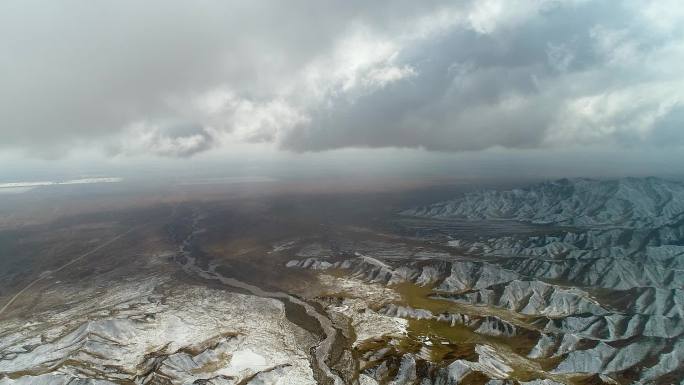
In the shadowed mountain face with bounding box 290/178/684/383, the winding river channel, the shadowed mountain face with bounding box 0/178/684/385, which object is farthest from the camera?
the shadowed mountain face with bounding box 290/178/684/383

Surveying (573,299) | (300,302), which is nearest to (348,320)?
(300,302)

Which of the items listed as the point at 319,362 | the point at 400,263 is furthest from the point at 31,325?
the point at 400,263

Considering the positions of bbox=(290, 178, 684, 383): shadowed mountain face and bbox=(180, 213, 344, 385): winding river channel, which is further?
bbox=(290, 178, 684, 383): shadowed mountain face

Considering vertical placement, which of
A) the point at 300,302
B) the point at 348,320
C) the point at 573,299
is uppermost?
the point at 300,302

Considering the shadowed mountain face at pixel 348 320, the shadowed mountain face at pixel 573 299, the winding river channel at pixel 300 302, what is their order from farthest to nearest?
the shadowed mountain face at pixel 573 299
the winding river channel at pixel 300 302
the shadowed mountain face at pixel 348 320

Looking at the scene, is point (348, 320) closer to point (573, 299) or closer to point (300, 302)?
point (300, 302)

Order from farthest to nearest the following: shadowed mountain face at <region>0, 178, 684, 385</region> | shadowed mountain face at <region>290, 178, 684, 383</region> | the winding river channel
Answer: shadowed mountain face at <region>290, 178, 684, 383</region> → the winding river channel → shadowed mountain face at <region>0, 178, 684, 385</region>

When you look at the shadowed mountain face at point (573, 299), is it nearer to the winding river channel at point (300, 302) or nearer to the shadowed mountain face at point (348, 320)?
the shadowed mountain face at point (348, 320)

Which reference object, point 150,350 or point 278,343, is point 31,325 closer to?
point 150,350

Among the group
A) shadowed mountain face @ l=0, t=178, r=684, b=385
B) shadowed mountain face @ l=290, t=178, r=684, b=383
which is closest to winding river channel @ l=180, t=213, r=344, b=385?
shadowed mountain face @ l=0, t=178, r=684, b=385

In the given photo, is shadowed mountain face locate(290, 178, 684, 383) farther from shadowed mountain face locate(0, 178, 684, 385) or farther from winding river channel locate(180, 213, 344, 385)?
winding river channel locate(180, 213, 344, 385)

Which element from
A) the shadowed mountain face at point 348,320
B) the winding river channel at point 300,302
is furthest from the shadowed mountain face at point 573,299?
the winding river channel at point 300,302
